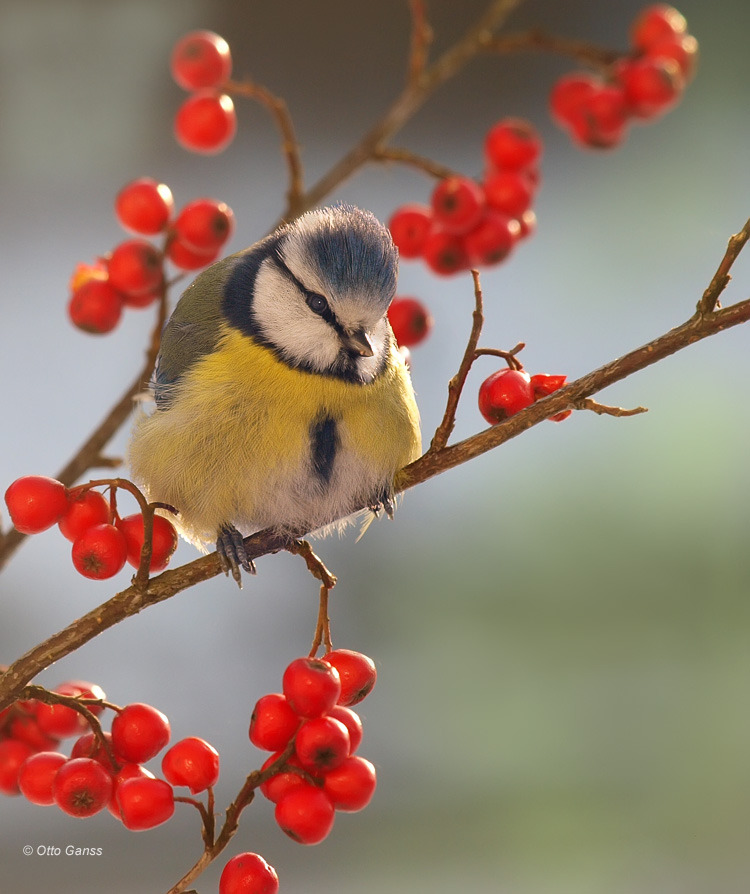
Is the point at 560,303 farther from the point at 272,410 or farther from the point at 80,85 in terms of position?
the point at 272,410

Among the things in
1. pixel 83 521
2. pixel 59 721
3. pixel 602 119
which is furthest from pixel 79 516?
pixel 602 119

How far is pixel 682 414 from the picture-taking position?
1485mm

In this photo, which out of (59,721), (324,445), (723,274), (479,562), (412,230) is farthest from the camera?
(479,562)

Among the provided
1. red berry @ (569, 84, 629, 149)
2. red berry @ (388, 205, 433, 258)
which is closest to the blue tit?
red berry @ (388, 205, 433, 258)

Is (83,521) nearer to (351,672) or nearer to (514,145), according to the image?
(351,672)

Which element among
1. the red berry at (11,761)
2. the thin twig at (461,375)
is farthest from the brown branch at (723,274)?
the red berry at (11,761)

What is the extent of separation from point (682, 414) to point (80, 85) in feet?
3.46

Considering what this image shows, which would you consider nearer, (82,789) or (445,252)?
(82,789)

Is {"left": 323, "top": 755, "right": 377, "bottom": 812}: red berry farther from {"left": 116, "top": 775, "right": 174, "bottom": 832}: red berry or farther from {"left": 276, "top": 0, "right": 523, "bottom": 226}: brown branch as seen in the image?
{"left": 276, "top": 0, "right": 523, "bottom": 226}: brown branch

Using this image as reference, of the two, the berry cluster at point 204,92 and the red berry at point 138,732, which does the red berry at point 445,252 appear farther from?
the red berry at point 138,732

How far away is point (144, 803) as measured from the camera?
44cm

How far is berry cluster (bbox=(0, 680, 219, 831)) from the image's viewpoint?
1.45 feet

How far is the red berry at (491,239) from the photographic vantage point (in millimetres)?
702

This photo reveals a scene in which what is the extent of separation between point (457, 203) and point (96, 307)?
0.27 metres
